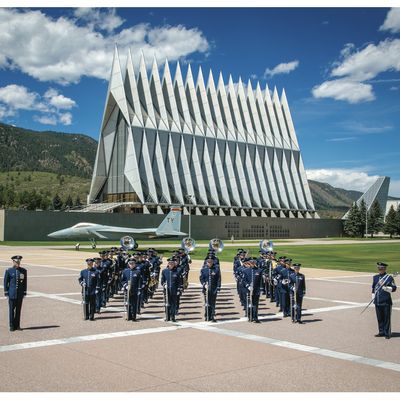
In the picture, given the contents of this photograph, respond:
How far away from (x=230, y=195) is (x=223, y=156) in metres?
7.55

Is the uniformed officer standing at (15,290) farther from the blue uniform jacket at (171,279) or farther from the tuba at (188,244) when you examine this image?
the tuba at (188,244)

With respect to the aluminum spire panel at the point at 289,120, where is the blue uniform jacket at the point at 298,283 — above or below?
below

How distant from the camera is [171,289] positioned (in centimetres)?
1316

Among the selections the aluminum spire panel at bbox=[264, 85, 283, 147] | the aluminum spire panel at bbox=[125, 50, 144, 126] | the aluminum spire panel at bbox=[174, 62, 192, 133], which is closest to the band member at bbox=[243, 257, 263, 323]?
the aluminum spire panel at bbox=[125, 50, 144, 126]

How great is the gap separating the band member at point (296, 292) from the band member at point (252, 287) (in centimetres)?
97

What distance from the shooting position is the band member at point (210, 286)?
13.1 meters

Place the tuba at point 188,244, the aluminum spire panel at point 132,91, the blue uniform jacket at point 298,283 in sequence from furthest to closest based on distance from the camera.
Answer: the aluminum spire panel at point 132,91, the tuba at point 188,244, the blue uniform jacket at point 298,283

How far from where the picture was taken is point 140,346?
10.0 metres

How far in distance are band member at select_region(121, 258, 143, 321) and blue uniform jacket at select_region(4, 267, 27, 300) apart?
2733 mm

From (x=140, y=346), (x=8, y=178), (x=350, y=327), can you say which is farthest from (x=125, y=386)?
(x=8, y=178)

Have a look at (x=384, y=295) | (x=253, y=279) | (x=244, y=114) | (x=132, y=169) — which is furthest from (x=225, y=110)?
(x=384, y=295)

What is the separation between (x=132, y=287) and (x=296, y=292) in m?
4.62

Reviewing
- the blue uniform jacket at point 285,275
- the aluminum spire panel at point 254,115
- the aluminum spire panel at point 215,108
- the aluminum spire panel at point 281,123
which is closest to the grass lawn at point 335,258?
the blue uniform jacket at point 285,275

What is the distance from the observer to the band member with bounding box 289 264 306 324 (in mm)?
13070
